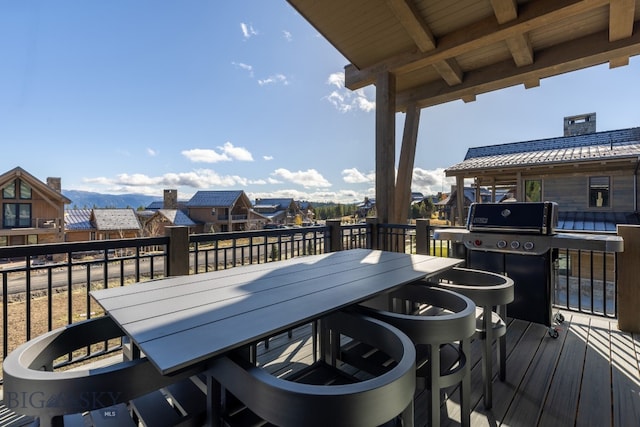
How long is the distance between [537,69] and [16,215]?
890 inches

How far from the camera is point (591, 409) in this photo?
1604 millimetres

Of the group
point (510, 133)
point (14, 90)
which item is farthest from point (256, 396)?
point (14, 90)

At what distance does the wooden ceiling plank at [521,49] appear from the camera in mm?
2908

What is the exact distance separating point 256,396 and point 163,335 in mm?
348

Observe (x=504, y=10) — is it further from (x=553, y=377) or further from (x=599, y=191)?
(x=599, y=191)

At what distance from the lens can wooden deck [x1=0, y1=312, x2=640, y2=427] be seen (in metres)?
1.55

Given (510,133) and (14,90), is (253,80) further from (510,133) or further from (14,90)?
(14,90)

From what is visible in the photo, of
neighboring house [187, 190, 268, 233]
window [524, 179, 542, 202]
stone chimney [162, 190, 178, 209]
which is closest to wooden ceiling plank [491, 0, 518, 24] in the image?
window [524, 179, 542, 202]

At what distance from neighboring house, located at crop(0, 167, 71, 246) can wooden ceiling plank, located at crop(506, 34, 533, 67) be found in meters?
21.8

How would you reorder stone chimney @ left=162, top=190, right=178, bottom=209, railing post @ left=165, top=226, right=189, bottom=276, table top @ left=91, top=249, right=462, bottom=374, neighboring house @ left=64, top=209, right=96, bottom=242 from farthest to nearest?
stone chimney @ left=162, top=190, right=178, bottom=209, neighboring house @ left=64, top=209, right=96, bottom=242, railing post @ left=165, top=226, right=189, bottom=276, table top @ left=91, top=249, right=462, bottom=374

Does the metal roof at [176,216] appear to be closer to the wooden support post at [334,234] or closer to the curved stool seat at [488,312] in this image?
the wooden support post at [334,234]

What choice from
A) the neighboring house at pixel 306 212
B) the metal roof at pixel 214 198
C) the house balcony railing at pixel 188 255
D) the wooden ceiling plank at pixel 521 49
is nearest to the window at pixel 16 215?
the metal roof at pixel 214 198

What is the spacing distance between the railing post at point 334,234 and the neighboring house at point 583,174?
5983 millimetres

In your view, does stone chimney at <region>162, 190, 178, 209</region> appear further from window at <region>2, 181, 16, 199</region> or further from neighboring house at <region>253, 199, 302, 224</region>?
neighboring house at <region>253, 199, 302, 224</region>
